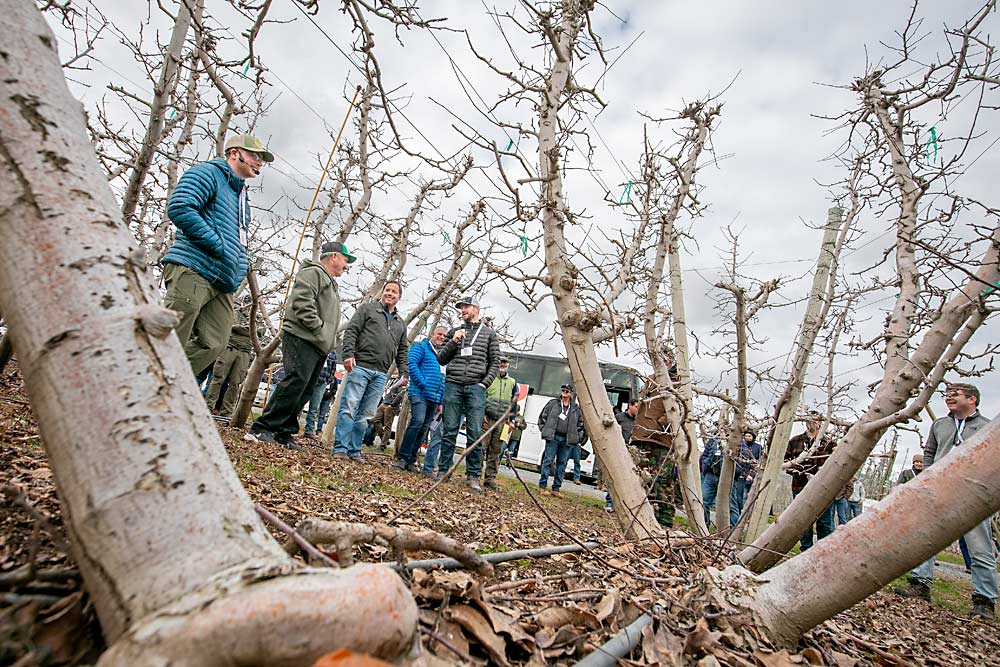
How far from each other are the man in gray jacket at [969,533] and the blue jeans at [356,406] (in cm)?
557

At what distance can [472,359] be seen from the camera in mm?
6574

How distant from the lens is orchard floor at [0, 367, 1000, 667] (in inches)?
37.5

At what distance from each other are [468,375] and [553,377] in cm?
1114

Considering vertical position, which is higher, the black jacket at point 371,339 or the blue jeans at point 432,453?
the black jacket at point 371,339

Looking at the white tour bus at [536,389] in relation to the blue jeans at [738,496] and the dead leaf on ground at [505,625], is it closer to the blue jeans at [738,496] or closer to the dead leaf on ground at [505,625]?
the blue jeans at [738,496]

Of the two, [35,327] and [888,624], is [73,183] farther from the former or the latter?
[888,624]

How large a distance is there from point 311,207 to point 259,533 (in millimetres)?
4148

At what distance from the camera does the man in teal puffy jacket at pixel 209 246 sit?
3.68 meters

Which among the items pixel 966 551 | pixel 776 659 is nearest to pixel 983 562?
pixel 966 551

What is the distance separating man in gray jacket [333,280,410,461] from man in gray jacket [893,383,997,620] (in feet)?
18.1

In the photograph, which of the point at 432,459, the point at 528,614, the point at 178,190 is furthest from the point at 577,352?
the point at 432,459

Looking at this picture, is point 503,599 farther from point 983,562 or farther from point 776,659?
point 983,562

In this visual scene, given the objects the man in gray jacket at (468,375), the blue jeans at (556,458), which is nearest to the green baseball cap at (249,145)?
the man in gray jacket at (468,375)

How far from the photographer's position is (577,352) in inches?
136
